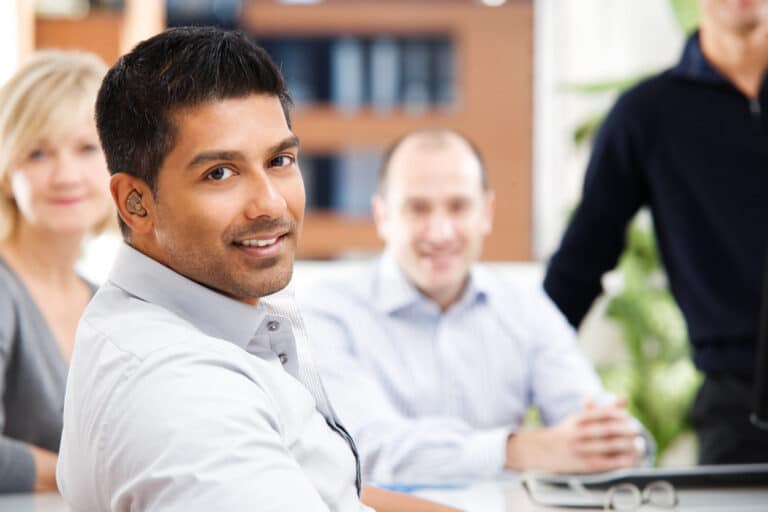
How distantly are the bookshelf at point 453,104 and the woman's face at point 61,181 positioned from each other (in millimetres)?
2599

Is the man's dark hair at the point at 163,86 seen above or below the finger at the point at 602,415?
above

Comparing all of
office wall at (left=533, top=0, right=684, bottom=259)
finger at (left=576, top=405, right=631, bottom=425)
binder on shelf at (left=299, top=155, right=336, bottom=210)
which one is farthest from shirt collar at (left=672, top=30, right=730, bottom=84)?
binder on shelf at (left=299, top=155, right=336, bottom=210)

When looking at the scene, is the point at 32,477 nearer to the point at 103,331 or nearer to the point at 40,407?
the point at 40,407

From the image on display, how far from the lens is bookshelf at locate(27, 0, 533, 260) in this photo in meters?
4.43

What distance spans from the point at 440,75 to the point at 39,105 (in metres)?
2.87

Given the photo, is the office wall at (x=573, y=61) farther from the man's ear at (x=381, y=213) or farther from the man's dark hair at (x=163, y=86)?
the man's dark hair at (x=163, y=86)

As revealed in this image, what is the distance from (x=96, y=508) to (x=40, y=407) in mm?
926

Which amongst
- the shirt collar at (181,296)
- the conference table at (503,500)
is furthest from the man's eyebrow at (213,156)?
the conference table at (503,500)

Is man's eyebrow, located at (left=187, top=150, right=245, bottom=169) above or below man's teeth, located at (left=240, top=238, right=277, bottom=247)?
above

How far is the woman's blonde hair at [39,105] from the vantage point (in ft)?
5.89

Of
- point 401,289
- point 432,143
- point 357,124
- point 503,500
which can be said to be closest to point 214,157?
point 503,500

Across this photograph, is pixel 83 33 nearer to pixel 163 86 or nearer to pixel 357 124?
pixel 357 124

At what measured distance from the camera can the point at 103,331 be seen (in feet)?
2.93

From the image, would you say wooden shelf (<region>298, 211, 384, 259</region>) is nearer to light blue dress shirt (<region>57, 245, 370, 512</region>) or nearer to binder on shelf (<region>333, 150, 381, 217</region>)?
binder on shelf (<region>333, 150, 381, 217</region>)
